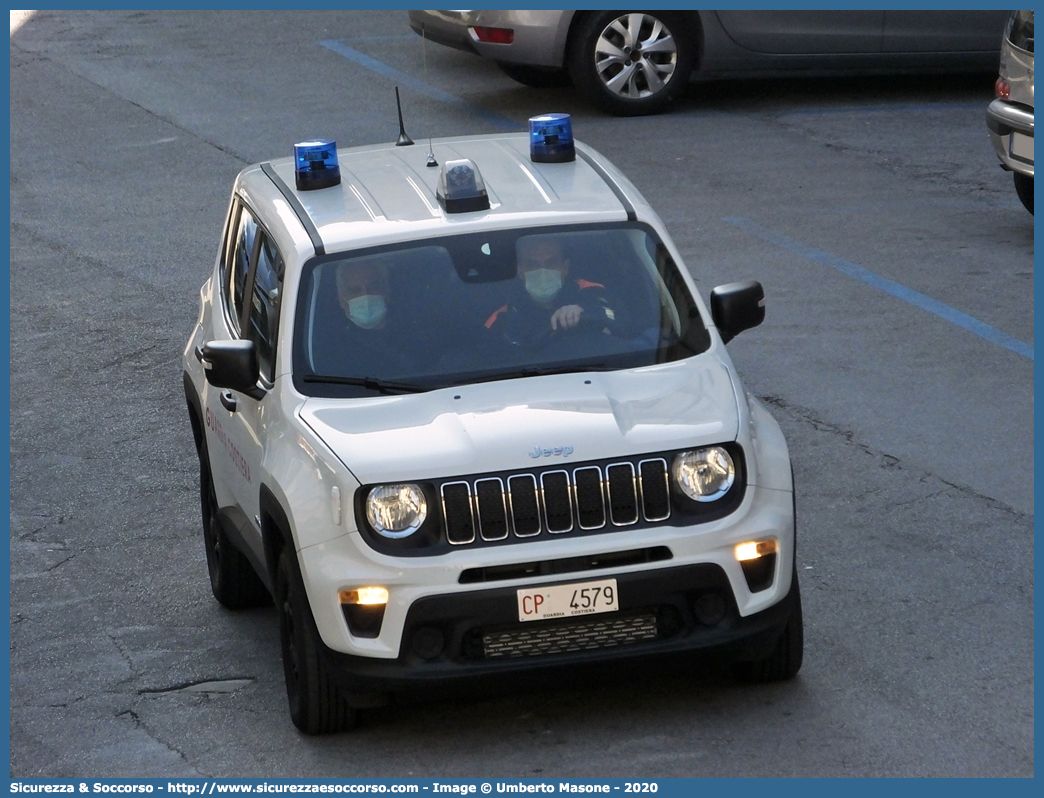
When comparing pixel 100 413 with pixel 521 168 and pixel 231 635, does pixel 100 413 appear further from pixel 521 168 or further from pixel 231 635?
pixel 521 168

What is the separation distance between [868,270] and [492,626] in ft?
22.7

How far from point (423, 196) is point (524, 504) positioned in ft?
5.75

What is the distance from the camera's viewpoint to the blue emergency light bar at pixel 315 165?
691cm

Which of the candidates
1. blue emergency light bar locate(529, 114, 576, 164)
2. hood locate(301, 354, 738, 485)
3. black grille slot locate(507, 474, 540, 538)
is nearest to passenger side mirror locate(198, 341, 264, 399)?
hood locate(301, 354, 738, 485)

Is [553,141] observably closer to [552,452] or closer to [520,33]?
[552,452]

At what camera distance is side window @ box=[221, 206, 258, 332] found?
23.5 feet

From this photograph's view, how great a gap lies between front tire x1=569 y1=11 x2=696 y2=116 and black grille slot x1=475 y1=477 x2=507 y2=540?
10994 millimetres

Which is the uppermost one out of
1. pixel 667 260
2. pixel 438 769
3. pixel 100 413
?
pixel 667 260

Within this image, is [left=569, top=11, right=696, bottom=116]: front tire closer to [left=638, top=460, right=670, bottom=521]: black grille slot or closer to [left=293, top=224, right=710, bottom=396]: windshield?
[left=293, top=224, right=710, bottom=396]: windshield

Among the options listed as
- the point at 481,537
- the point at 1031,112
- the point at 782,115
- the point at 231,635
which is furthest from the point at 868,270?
the point at 481,537

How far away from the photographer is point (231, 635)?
23.6 ft

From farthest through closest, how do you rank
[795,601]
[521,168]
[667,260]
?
[521,168] → [667,260] → [795,601]

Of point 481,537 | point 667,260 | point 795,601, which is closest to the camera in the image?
point 481,537

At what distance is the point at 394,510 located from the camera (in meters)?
5.55
